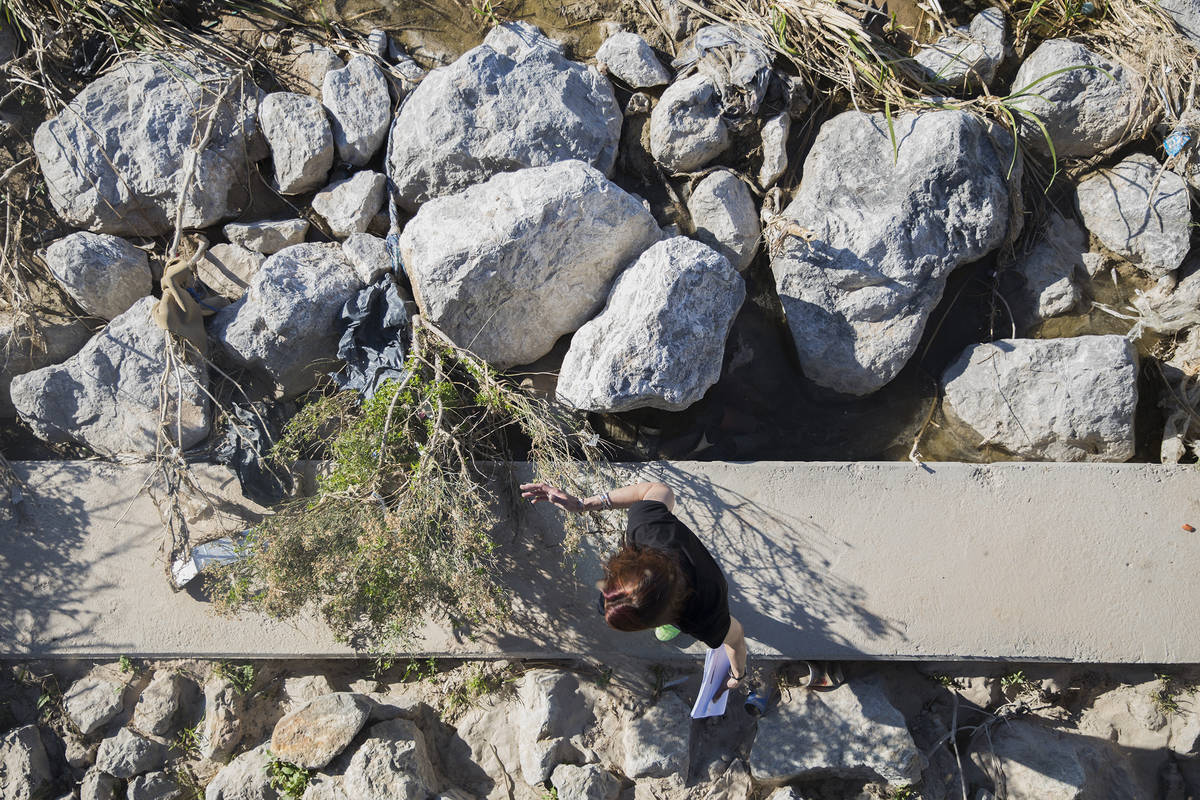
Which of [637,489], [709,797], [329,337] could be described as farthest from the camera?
[329,337]

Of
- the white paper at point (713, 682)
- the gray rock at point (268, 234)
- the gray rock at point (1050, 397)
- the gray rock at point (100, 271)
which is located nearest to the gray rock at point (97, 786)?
the gray rock at point (100, 271)

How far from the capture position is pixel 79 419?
3.68 metres

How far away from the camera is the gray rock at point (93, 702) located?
353 centimetres

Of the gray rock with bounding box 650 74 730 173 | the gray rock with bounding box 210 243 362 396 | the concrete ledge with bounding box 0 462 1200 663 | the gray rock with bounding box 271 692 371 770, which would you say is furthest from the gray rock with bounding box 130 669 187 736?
the gray rock with bounding box 650 74 730 173

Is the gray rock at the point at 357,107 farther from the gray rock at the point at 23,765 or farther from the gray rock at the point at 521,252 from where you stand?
the gray rock at the point at 23,765

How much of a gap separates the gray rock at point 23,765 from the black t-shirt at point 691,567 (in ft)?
10.3

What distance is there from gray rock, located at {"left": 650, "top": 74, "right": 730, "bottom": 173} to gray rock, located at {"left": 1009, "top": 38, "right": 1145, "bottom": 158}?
149 cm

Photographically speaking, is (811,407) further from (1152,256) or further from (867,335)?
(1152,256)

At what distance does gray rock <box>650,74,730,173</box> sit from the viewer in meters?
3.72

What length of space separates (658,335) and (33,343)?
3.17 m

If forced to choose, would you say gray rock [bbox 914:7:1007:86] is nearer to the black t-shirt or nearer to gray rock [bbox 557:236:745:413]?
gray rock [bbox 557:236:745:413]

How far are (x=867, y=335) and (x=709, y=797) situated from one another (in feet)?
7.62

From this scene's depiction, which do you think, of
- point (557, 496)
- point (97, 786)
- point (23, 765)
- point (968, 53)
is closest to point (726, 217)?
point (968, 53)

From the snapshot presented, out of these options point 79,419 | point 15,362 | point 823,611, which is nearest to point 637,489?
point 823,611
